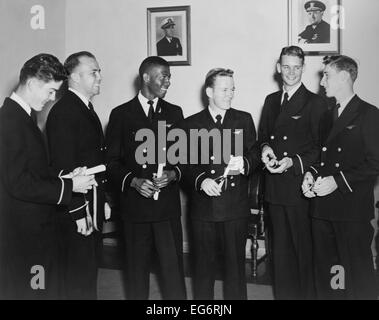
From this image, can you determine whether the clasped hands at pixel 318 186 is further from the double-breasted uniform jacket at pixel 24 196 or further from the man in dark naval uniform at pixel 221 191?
Answer: the double-breasted uniform jacket at pixel 24 196

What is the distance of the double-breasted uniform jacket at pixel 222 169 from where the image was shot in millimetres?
3025

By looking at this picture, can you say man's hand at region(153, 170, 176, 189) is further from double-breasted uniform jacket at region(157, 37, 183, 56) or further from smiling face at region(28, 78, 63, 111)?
double-breasted uniform jacket at region(157, 37, 183, 56)

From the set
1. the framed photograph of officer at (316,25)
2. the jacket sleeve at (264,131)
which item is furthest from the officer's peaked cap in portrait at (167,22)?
the jacket sleeve at (264,131)

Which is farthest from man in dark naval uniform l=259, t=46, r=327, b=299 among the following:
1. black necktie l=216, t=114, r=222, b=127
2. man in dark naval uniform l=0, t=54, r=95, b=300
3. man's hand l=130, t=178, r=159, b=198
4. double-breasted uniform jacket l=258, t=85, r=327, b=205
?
man in dark naval uniform l=0, t=54, r=95, b=300

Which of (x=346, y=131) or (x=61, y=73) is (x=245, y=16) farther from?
(x=61, y=73)

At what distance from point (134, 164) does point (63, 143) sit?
0.50 m

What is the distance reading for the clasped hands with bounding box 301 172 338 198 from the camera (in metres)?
2.95

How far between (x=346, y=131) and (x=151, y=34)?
2369 mm

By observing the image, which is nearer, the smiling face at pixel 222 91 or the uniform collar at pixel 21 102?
the uniform collar at pixel 21 102

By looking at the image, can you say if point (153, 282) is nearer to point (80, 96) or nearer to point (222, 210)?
point (222, 210)

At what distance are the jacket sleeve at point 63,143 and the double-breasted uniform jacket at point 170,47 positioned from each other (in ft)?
6.30

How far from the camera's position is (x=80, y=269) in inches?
→ 116

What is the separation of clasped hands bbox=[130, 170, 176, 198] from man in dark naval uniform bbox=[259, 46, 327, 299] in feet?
2.13

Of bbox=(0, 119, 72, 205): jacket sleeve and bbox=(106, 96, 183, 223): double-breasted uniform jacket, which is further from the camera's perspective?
bbox=(106, 96, 183, 223): double-breasted uniform jacket
